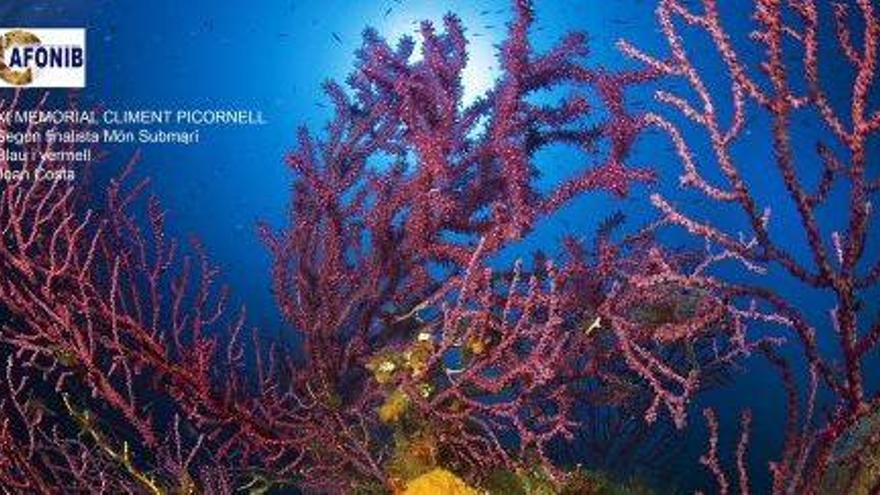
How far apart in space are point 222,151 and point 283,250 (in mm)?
26453

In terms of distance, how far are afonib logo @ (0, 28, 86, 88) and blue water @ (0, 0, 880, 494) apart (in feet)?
14.5

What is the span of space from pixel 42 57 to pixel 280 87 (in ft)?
46.6

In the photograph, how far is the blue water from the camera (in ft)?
56.0

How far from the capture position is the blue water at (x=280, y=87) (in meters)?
17.1

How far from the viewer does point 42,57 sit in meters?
8.26

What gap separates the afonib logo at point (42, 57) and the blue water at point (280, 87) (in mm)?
4422

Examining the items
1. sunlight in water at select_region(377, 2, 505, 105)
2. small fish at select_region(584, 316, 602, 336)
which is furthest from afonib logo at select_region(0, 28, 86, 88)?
sunlight in water at select_region(377, 2, 505, 105)

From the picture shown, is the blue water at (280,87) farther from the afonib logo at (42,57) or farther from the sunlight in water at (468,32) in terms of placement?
the afonib logo at (42,57)

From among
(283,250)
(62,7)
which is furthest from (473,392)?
(62,7)

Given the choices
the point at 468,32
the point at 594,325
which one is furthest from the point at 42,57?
the point at 468,32

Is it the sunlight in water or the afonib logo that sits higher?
the sunlight in water

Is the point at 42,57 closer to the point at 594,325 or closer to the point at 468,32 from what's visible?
the point at 594,325

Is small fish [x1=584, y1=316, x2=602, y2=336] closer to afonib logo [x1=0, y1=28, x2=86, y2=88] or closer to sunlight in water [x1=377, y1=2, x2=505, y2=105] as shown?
afonib logo [x1=0, y1=28, x2=86, y2=88]

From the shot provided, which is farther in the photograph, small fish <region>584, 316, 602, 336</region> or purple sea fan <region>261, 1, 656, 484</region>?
purple sea fan <region>261, 1, 656, 484</region>
